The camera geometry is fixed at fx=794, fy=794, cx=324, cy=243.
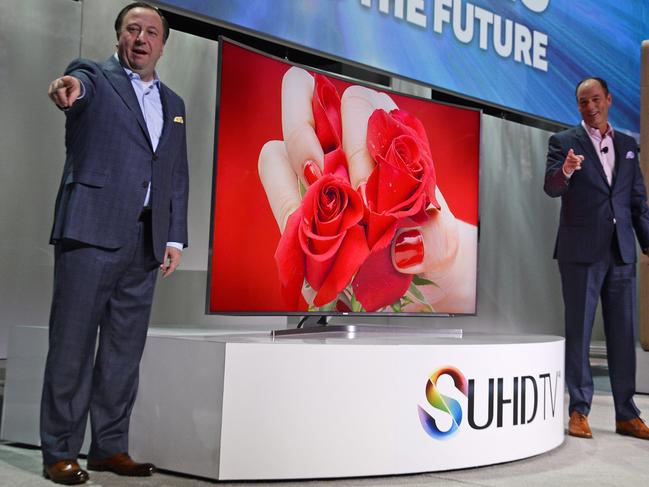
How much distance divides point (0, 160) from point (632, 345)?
10.3 feet

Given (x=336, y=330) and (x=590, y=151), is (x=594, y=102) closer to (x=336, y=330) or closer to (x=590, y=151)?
(x=590, y=151)

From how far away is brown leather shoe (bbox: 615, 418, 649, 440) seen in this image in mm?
3758

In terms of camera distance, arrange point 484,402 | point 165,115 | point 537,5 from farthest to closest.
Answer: point 537,5, point 484,402, point 165,115

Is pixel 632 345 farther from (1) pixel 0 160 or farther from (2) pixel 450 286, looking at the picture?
(1) pixel 0 160

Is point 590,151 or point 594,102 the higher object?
point 594,102

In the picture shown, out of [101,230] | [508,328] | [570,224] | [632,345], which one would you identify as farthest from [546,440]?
[508,328]

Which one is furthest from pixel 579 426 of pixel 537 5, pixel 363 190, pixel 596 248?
pixel 537 5

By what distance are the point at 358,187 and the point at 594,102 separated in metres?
1.36

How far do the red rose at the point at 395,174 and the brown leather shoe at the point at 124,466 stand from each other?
1.38 meters

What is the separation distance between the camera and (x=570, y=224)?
153 inches

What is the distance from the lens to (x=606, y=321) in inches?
155

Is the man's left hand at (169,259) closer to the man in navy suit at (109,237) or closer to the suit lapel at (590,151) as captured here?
the man in navy suit at (109,237)

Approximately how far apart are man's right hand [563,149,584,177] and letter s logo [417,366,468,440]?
127 centimetres

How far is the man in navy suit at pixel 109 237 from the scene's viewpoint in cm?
251
